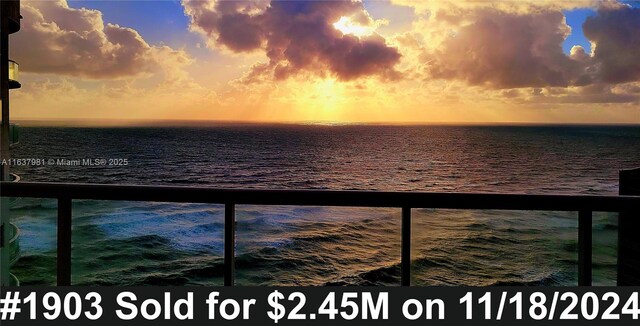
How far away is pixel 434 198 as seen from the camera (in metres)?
1.42

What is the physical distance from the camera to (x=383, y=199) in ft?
4.73

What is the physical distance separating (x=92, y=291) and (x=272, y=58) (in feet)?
144

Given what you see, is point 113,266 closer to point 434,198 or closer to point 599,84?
point 434,198

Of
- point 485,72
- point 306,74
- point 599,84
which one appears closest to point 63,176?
point 306,74

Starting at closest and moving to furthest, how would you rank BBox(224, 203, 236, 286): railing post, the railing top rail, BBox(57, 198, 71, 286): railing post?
the railing top rail < BBox(224, 203, 236, 286): railing post < BBox(57, 198, 71, 286): railing post

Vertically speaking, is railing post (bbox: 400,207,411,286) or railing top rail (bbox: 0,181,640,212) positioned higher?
railing top rail (bbox: 0,181,640,212)

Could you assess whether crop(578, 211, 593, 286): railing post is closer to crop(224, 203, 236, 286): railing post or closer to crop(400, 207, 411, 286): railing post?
crop(400, 207, 411, 286): railing post

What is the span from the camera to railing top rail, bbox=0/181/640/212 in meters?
1.42

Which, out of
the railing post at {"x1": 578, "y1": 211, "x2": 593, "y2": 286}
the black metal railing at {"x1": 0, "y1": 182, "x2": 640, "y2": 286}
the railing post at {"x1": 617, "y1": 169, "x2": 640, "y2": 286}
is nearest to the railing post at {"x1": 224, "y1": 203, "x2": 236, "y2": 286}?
the black metal railing at {"x1": 0, "y1": 182, "x2": 640, "y2": 286}

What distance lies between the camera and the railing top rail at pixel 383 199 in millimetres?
1420

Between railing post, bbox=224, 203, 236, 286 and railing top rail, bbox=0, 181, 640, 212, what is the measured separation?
0.04 metres

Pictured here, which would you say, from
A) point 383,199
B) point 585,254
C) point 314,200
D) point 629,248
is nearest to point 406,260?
point 383,199

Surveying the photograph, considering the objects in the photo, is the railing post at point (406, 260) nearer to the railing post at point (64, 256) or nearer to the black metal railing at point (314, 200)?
the black metal railing at point (314, 200)

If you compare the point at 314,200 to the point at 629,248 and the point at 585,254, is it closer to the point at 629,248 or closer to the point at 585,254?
the point at 585,254
